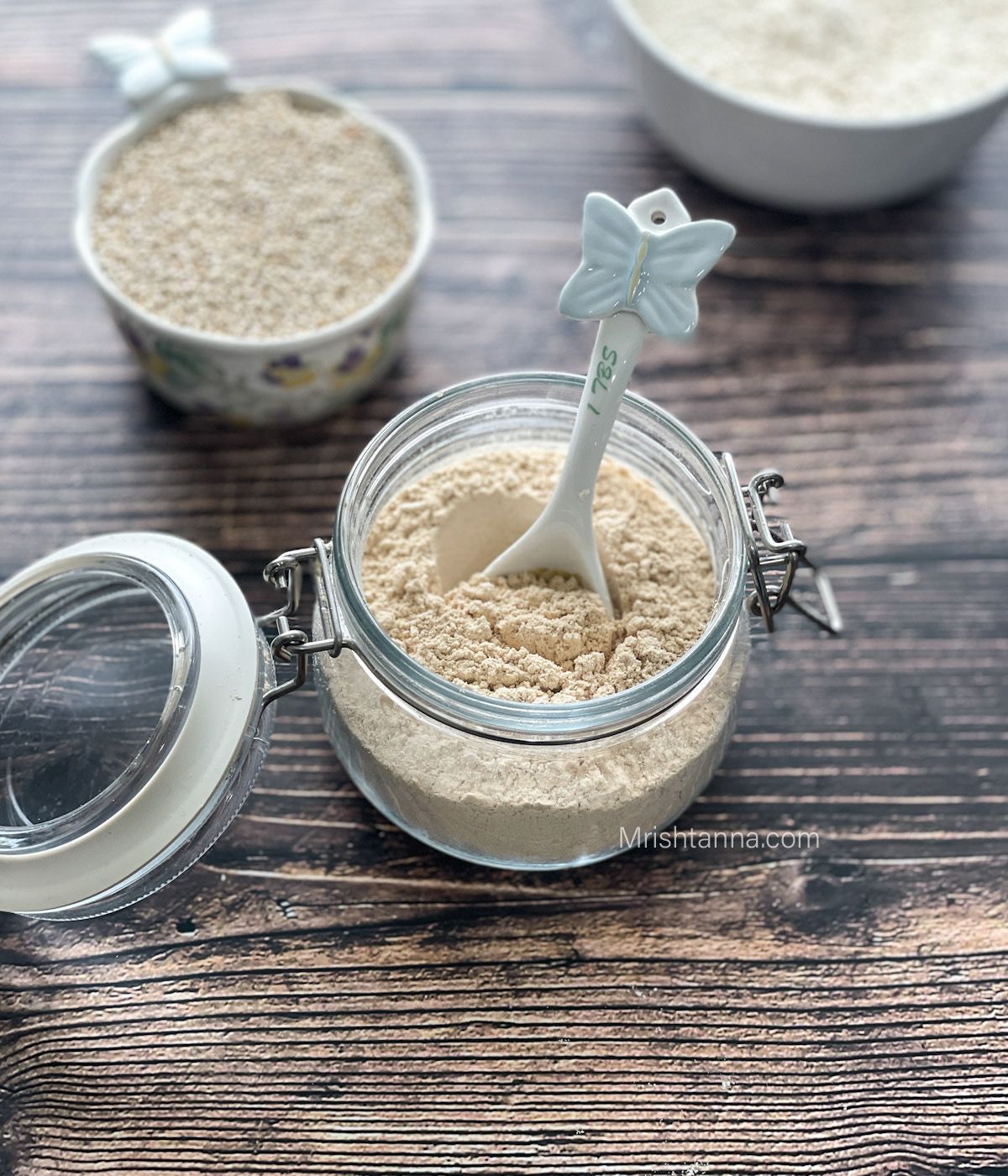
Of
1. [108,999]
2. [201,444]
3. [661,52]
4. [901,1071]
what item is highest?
[661,52]

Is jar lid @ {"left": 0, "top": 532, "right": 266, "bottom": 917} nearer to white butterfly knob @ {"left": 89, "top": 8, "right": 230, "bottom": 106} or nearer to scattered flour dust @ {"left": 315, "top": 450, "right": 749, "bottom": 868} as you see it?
scattered flour dust @ {"left": 315, "top": 450, "right": 749, "bottom": 868}

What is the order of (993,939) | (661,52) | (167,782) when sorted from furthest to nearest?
(661,52) → (993,939) → (167,782)

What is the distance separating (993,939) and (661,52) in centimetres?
69

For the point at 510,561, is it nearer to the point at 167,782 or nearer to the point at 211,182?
the point at 167,782

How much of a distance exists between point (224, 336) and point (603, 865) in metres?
0.43

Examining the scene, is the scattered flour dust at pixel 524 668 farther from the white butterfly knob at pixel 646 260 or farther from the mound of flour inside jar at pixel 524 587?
the white butterfly knob at pixel 646 260

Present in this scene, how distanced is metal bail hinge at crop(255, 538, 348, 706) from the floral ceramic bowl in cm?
21

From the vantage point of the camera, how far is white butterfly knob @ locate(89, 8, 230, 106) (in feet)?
2.91

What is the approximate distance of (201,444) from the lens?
2.88 feet

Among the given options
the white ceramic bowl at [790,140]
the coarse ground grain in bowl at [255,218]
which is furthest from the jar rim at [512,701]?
the white ceramic bowl at [790,140]

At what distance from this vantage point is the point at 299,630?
2.10ft

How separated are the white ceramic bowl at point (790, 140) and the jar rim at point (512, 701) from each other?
0.39 meters

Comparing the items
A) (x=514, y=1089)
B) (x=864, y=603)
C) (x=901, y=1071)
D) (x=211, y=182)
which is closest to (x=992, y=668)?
(x=864, y=603)

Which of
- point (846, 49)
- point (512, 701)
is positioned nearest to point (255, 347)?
point (512, 701)
